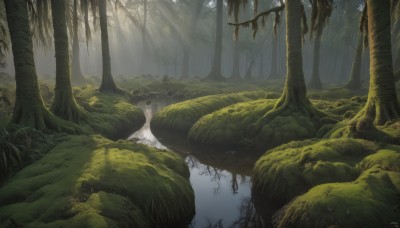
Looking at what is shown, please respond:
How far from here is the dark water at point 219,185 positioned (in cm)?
836

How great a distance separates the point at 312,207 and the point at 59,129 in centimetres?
934

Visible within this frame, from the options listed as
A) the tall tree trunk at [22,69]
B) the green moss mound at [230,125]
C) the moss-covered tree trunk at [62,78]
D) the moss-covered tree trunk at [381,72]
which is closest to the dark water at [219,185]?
the green moss mound at [230,125]

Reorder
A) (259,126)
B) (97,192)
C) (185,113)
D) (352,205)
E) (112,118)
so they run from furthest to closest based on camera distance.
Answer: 1. (185,113)
2. (112,118)
3. (259,126)
4. (97,192)
5. (352,205)

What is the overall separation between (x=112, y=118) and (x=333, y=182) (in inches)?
484

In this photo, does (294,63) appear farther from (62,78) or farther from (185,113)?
(62,78)

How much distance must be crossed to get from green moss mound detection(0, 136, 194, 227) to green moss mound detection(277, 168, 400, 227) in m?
2.55

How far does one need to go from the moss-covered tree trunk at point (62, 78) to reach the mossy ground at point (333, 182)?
876 cm

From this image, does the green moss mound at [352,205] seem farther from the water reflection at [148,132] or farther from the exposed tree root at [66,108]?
the exposed tree root at [66,108]

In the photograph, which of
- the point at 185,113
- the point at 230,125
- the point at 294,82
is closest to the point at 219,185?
the point at 230,125

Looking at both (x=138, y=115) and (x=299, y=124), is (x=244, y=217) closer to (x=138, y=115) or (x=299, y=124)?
(x=299, y=124)

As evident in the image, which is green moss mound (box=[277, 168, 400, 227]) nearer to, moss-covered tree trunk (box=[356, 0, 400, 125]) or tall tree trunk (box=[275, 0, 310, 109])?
moss-covered tree trunk (box=[356, 0, 400, 125])

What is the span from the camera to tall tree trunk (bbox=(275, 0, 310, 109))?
14344mm

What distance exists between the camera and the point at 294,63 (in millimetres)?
14555

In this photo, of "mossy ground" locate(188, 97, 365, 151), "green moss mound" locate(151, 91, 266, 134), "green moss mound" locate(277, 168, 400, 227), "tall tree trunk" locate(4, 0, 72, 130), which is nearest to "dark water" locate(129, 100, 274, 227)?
"mossy ground" locate(188, 97, 365, 151)
